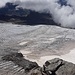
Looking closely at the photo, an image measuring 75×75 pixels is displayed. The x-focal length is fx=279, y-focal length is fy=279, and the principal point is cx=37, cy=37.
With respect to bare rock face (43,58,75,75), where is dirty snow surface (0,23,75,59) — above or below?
below

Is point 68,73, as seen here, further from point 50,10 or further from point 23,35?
point 50,10

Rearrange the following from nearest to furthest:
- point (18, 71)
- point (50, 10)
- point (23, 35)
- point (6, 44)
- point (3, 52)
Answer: point (18, 71)
point (3, 52)
point (6, 44)
point (23, 35)
point (50, 10)

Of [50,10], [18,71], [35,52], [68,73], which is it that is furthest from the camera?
[50,10]

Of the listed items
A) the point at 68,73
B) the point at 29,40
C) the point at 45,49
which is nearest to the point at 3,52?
the point at 45,49

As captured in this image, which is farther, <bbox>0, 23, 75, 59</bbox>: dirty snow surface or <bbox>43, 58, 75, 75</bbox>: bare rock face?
<bbox>0, 23, 75, 59</bbox>: dirty snow surface
